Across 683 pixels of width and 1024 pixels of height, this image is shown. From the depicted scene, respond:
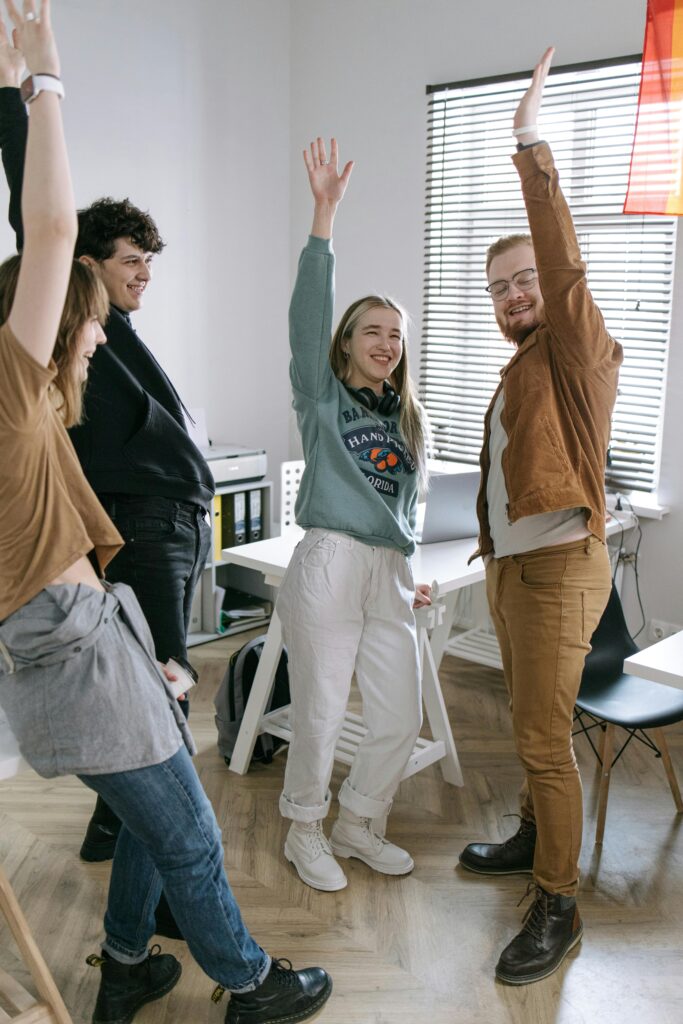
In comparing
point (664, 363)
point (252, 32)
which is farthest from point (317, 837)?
point (252, 32)

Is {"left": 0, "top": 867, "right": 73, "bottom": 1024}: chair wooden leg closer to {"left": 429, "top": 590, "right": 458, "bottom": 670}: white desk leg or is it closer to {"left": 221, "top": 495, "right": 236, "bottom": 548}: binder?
{"left": 429, "top": 590, "right": 458, "bottom": 670}: white desk leg

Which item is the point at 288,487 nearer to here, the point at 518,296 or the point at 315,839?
the point at 315,839

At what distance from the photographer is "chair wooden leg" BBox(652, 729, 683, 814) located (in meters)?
2.74

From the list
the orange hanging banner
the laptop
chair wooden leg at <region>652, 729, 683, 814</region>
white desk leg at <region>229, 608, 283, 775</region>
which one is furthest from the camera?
the laptop

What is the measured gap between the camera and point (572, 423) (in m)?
1.97

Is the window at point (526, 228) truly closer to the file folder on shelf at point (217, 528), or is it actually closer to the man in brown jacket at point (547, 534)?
the file folder on shelf at point (217, 528)

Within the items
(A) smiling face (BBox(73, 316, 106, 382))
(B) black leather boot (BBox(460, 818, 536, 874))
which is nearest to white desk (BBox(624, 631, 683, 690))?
(B) black leather boot (BBox(460, 818, 536, 874))

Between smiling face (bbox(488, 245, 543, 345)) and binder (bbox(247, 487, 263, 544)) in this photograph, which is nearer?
smiling face (bbox(488, 245, 543, 345))

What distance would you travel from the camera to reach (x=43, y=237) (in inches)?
50.1

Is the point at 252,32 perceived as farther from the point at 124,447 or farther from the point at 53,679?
the point at 53,679

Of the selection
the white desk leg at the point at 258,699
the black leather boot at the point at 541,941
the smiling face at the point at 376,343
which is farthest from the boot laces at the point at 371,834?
the smiling face at the point at 376,343

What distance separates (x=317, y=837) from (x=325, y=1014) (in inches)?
21.0

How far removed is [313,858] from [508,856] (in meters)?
0.52

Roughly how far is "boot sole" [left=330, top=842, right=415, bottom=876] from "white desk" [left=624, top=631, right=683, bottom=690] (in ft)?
2.81
